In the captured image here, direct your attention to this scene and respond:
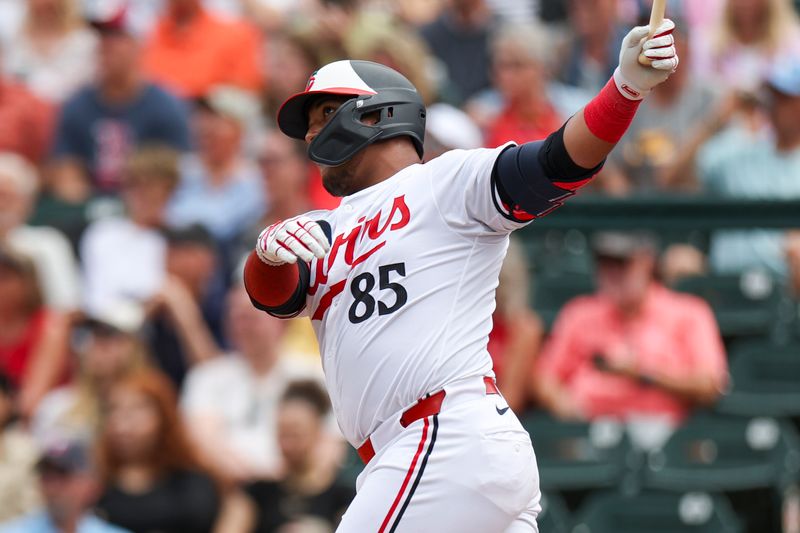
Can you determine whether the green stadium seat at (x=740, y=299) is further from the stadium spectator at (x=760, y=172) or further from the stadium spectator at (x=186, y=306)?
the stadium spectator at (x=186, y=306)

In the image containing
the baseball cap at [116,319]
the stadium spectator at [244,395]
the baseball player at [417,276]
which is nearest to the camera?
the baseball player at [417,276]

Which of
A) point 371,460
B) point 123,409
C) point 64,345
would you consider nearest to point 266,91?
point 64,345

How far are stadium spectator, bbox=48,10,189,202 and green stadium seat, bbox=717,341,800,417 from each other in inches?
136

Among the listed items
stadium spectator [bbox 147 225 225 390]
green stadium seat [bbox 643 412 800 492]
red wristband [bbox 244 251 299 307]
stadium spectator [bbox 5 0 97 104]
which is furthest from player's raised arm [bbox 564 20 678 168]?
stadium spectator [bbox 5 0 97 104]

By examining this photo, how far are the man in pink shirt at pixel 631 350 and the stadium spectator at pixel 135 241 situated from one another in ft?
7.12

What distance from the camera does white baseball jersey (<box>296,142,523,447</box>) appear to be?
371 centimetres

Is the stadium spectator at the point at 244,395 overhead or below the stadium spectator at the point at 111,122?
below

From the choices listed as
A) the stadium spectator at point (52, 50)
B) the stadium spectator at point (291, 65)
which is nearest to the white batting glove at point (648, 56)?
the stadium spectator at point (291, 65)

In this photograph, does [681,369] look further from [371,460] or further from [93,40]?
[93,40]

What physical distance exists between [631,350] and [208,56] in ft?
11.6

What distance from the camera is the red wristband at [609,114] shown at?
3443 mm

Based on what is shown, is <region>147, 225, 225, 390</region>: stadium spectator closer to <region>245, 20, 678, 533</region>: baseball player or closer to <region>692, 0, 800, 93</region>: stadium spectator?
<region>692, 0, 800, 93</region>: stadium spectator

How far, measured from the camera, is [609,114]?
3443 mm

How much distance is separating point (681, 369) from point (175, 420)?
7.82ft
